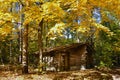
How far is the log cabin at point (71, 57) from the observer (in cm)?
3167

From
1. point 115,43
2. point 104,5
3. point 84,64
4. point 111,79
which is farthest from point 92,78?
point 115,43

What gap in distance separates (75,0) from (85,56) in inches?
550

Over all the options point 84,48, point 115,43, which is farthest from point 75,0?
point 115,43

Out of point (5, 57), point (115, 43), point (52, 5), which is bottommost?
point (5, 57)

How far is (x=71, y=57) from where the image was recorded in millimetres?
32656

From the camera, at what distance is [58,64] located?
3247 cm

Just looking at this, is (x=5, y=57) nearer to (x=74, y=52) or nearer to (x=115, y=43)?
(x=74, y=52)

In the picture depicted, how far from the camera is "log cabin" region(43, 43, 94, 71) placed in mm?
31672

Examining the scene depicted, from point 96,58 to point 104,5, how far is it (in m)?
18.4

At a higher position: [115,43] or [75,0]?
[75,0]

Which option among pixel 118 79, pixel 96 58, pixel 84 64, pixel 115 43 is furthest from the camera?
pixel 96 58

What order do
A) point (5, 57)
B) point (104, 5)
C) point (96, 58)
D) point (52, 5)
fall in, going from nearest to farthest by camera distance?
point (52, 5) → point (104, 5) → point (96, 58) → point (5, 57)

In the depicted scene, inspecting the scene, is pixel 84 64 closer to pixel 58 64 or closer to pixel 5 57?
pixel 58 64

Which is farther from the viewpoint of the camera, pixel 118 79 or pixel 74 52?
pixel 74 52
